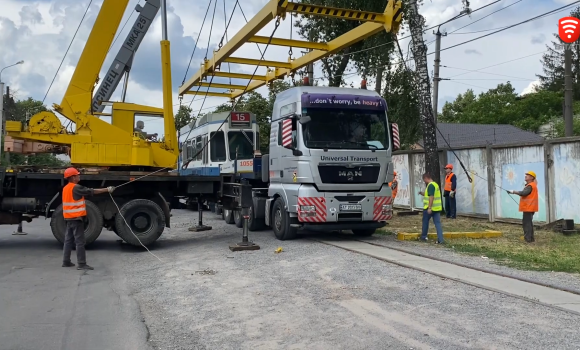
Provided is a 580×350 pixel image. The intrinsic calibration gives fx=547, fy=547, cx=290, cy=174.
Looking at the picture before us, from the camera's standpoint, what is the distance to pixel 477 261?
9789mm

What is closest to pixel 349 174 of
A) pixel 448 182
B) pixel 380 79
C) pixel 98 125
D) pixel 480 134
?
pixel 98 125

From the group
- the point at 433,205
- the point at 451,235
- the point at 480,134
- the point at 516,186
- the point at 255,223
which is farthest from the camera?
the point at 480,134

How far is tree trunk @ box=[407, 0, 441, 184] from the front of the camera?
54.8 ft

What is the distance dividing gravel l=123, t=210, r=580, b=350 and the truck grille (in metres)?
1.97

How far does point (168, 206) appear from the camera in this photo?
41.7 feet

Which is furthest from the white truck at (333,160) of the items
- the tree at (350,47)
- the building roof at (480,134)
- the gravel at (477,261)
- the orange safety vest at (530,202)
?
the building roof at (480,134)

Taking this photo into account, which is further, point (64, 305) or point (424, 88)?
point (424, 88)

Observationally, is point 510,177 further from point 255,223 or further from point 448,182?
point 255,223

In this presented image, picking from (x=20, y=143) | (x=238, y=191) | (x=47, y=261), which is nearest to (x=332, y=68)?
(x=238, y=191)

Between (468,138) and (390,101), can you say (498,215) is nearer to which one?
(390,101)

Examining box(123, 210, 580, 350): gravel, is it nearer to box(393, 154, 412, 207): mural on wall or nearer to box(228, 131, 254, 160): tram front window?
box(228, 131, 254, 160): tram front window

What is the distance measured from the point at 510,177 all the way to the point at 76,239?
11.8 m

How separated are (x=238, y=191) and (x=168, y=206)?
1.78 meters

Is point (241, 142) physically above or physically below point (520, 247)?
above
